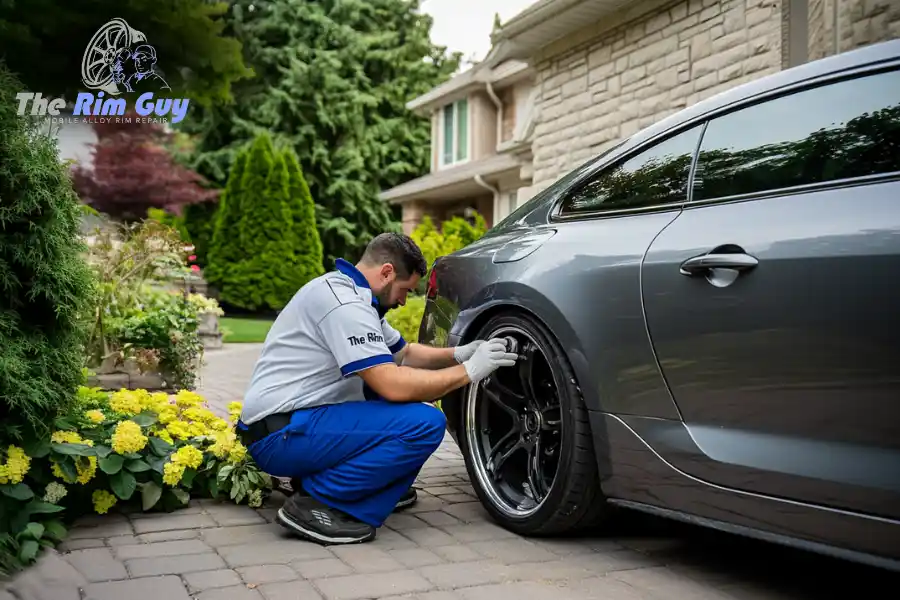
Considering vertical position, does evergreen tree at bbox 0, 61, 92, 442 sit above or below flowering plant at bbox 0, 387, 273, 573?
above

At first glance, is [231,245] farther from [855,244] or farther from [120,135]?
[855,244]

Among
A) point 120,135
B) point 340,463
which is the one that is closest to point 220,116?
point 120,135

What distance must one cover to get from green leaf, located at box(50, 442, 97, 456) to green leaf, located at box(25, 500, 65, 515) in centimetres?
21

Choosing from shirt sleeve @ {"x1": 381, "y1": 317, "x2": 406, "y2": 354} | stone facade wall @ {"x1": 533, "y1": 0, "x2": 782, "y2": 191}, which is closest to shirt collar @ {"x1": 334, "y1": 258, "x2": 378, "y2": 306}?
shirt sleeve @ {"x1": 381, "y1": 317, "x2": 406, "y2": 354}

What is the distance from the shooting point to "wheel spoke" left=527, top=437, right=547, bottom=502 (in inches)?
127

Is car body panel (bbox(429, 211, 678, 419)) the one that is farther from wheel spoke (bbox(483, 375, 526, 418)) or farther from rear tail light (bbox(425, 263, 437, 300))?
rear tail light (bbox(425, 263, 437, 300))

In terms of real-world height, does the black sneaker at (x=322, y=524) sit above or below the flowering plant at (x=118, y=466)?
below

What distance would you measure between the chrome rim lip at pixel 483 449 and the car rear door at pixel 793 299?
72 centimetres

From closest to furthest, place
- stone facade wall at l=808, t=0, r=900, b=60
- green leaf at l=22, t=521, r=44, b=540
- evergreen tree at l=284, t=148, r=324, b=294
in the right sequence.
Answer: green leaf at l=22, t=521, r=44, b=540 → stone facade wall at l=808, t=0, r=900, b=60 → evergreen tree at l=284, t=148, r=324, b=294

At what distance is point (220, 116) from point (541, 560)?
2777 cm

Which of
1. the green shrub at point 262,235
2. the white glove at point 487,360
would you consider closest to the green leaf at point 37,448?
the white glove at point 487,360

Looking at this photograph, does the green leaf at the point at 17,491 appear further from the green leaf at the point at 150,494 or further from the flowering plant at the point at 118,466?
the green leaf at the point at 150,494

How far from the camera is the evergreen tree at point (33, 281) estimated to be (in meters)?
3.02

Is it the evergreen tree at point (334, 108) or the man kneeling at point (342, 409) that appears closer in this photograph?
the man kneeling at point (342, 409)
